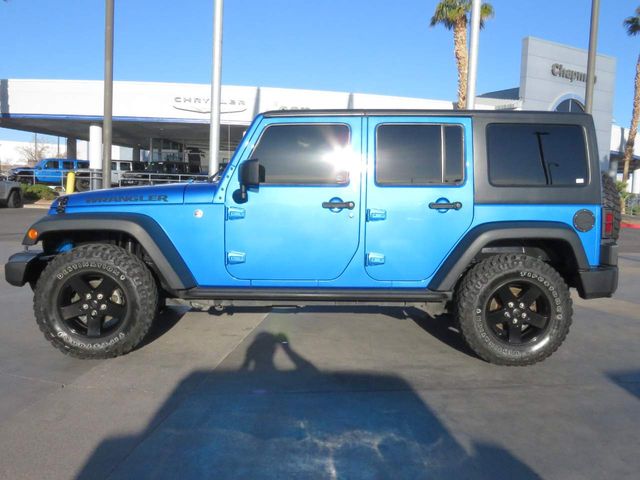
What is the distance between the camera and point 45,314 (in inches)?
167

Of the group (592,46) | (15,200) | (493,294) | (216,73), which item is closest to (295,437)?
(493,294)

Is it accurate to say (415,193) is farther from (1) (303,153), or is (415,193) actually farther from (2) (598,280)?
(2) (598,280)

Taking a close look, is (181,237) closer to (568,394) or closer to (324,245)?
(324,245)

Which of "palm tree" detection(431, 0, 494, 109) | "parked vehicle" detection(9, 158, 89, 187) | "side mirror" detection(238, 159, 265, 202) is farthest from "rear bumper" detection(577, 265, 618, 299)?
"parked vehicle" detection(9, 158, 89, 187)

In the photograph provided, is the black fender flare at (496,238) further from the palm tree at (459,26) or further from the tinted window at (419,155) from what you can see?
the palm tree at (459,26)

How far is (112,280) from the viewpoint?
4.30 metres

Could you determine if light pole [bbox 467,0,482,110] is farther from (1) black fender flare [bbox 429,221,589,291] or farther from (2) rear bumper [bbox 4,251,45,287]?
(2) rear bumper [bbox 4,251,45,287]

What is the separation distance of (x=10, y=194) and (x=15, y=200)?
443 millimetres

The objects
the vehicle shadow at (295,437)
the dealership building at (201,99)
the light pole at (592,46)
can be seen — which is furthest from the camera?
the dealership building at (201,99)

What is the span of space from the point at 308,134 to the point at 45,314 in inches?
104

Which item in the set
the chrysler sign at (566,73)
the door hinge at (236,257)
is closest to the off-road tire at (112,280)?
the door hinge at (236,257)

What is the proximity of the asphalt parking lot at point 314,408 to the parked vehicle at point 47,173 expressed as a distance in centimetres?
2786

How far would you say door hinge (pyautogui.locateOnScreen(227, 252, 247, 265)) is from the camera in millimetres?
4270

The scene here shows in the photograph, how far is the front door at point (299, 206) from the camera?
167 inches
